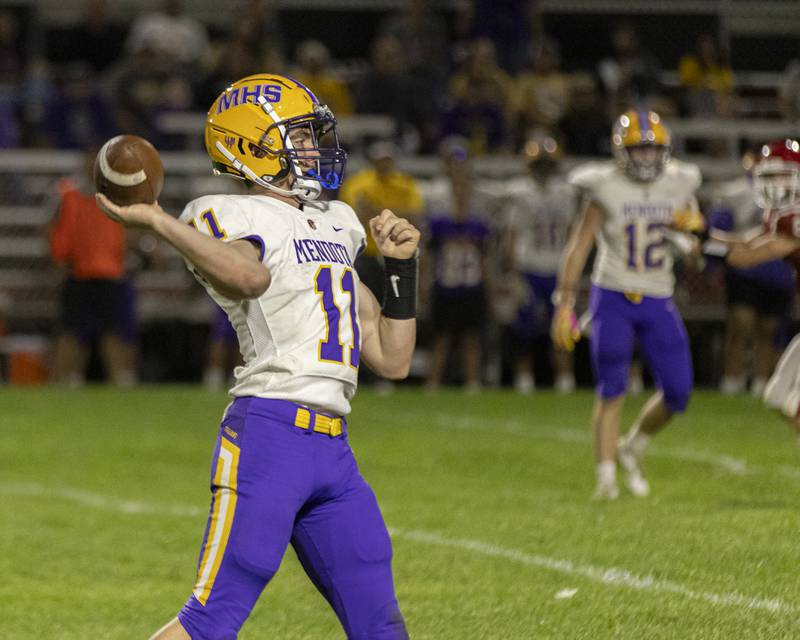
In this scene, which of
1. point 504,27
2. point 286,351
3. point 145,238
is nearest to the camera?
point 286,351

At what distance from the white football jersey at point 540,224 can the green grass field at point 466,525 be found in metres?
1.65

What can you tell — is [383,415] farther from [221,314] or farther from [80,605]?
[80,605]

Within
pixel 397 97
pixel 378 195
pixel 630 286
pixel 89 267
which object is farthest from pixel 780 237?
pixel 397 97

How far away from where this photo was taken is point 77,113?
14.8 meters

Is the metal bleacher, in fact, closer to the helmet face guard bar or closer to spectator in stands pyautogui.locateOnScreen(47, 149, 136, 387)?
spectator in stands pyautogui.locateOnScreen(47, 149, 136, 387)

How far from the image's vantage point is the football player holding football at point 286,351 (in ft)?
12.0

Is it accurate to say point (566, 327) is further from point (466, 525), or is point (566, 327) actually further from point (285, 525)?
point (285, 525)

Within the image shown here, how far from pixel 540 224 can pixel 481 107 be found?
6.78 feet

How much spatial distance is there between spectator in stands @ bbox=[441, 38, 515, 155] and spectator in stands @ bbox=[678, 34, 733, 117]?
2.21m

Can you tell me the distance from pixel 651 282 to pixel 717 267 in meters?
6.89

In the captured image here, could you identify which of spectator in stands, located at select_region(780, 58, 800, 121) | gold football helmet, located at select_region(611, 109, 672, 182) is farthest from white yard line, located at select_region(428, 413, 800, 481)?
spectator in stands, located at select_region(780, 58, 800, 121)

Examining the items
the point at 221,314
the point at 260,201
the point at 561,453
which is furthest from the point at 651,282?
the point at 221,314

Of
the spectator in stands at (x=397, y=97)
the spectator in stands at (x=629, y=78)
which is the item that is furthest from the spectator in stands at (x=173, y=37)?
the spectator in stands at (x=629, y=78)

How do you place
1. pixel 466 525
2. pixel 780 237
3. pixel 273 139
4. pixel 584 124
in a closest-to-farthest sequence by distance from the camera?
pixel 273 139 < pixel 780 237 < pixel 466 525 < pixel 584 124
